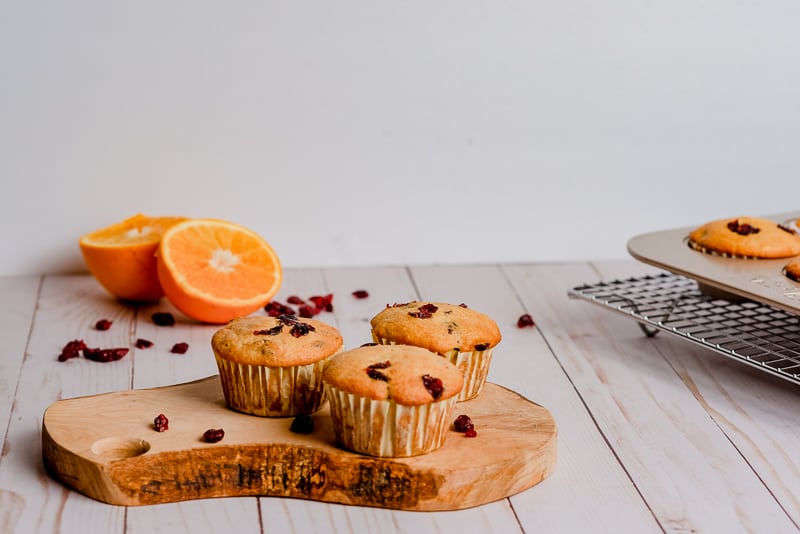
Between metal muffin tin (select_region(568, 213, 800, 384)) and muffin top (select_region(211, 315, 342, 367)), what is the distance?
898 millimetres

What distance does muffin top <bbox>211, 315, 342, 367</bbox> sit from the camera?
73.1 inches

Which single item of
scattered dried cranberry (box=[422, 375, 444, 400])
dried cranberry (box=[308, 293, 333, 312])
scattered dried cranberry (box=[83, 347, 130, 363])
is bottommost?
dried cranberry (box=[308, 293, 333, 312])

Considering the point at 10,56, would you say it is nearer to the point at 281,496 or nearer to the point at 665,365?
the point at 281,496

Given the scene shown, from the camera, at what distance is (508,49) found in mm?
3148

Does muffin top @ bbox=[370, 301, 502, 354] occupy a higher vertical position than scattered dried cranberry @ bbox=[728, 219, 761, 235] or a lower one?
lower

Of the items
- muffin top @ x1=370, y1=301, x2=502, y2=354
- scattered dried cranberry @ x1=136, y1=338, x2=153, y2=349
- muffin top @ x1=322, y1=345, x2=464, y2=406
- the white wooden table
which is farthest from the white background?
muffin top @ x1=322, y1=345, x2=464, y2=406

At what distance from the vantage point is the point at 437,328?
1969 millimetres

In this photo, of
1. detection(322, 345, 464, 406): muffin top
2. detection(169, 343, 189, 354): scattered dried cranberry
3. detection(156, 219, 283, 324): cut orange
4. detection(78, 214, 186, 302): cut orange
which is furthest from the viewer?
detection(78, 214, 186, 302): cut orange

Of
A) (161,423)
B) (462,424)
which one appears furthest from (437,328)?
(161,423)

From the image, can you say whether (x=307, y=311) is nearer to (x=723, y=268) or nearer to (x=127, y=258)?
(x=127, y=258)

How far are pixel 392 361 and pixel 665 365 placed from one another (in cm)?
99

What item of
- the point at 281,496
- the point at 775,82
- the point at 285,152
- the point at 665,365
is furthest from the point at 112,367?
the point at 775,82

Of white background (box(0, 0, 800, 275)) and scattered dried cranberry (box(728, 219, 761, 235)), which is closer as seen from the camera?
scattered dried cranberry (box(728, 219, 761, 235))

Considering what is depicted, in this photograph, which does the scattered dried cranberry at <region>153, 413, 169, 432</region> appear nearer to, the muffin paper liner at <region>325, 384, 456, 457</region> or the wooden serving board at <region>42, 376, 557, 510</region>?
the wooden serving board at <region>42, 376, 557, 510</region>
